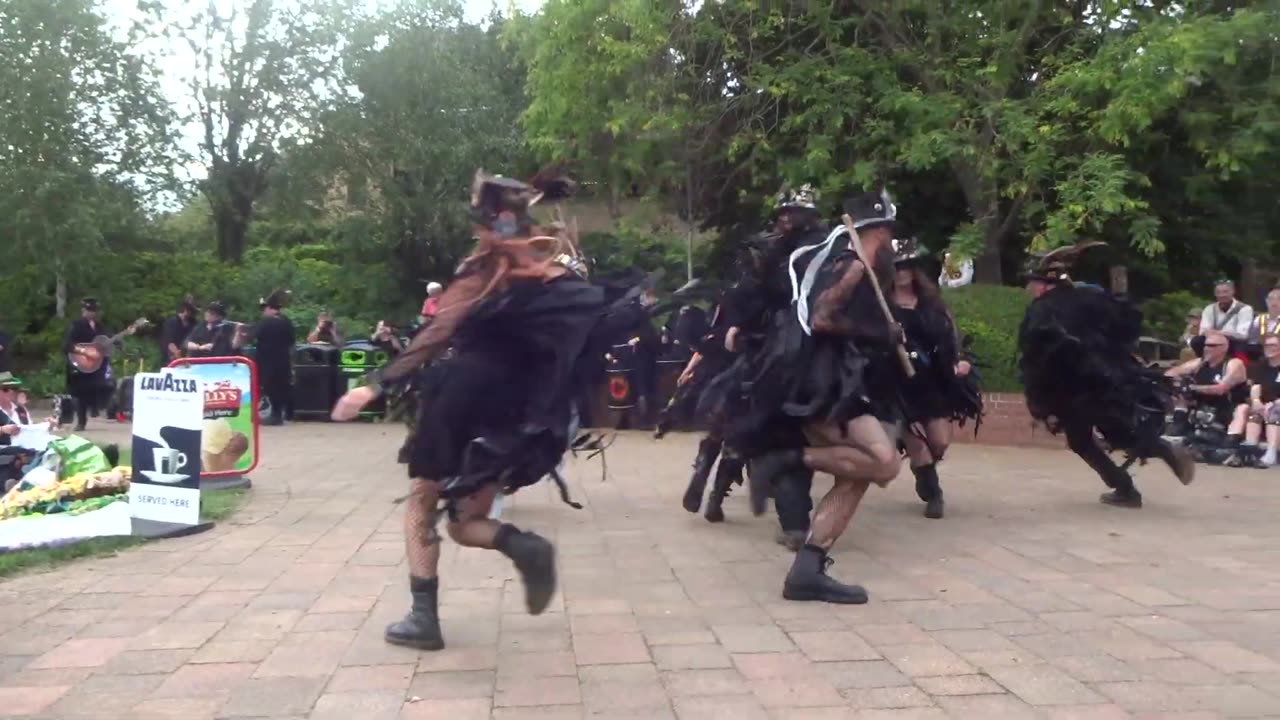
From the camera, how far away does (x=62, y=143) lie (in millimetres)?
19391

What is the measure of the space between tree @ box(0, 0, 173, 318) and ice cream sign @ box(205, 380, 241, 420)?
37.6ft

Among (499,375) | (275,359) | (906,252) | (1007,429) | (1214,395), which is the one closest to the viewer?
(499,375)

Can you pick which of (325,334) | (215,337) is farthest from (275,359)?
(325,334)

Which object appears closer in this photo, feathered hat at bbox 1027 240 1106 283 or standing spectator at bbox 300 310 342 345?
feathered hat at bbox 1027 240 1106 283

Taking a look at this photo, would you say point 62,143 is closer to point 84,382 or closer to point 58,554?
point 84,382

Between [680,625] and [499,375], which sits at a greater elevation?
[499,375]

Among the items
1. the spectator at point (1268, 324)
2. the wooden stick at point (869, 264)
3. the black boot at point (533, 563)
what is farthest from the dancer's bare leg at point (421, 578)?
the spectator at point (1268, 324)

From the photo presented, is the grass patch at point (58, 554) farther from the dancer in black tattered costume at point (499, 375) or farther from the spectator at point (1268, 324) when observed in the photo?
the spectator at point (1268, 324)

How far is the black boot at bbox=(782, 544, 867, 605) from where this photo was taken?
5453 mm

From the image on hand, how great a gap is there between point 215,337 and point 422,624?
36.7ft


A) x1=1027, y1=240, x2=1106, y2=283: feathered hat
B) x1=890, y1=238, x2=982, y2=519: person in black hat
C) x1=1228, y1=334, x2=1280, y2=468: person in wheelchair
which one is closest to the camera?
x1=890, y1=238, x2=982, y2=519: person in black hat

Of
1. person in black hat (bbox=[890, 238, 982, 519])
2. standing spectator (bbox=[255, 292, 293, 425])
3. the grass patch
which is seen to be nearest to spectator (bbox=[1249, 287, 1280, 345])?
person in black hat (bbox=[890, 238, 982, 519])

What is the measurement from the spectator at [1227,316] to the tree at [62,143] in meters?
16.1

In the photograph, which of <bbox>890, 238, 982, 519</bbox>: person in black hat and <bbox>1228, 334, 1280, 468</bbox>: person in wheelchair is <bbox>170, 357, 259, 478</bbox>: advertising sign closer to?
<bbox>890, 238, 982, 519</bbox>: person in black hat
